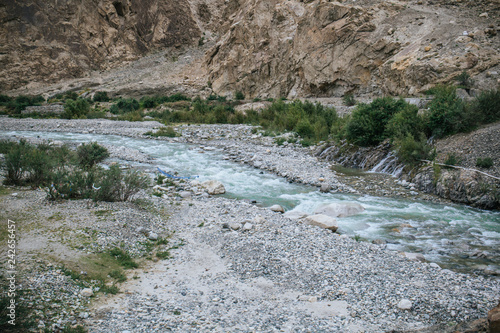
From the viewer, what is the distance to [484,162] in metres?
9.90

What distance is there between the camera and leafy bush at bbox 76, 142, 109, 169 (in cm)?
1250

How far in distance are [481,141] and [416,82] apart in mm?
14485

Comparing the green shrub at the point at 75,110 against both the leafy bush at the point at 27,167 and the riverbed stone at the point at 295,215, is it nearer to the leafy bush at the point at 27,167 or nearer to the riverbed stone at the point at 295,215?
the leafy bush at the point at 27,167

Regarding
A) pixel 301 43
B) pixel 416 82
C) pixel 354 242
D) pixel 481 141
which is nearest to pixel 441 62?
pixel 416 82

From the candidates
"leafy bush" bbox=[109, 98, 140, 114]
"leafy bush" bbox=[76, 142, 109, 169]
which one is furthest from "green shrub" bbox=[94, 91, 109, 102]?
"leafy bush" bbox=[76, 142, 109, 169]

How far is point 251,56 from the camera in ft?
144

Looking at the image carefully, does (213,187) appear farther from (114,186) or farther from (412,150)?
(412,150)

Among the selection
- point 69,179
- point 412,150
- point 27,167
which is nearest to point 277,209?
point 69,179

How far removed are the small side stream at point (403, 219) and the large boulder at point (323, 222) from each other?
359 millimetres

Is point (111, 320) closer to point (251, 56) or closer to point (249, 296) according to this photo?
point (249, 296)

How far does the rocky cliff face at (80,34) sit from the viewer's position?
50312mm

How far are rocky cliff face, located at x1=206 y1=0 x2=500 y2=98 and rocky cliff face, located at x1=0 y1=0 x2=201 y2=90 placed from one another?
12.4 metres

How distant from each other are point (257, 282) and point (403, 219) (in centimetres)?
499

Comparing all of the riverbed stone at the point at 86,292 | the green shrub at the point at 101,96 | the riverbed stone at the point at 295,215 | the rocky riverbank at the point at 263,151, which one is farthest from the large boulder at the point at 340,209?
the green shrub at the point at 101,96
